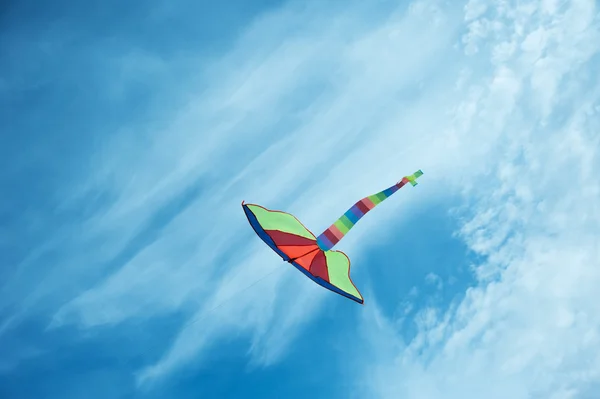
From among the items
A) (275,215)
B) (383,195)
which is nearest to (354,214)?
(383,195)

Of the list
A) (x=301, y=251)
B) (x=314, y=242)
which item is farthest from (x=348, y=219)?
(x=301, y=251)

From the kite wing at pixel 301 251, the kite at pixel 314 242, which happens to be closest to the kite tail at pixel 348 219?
the kite at pixel 314 242

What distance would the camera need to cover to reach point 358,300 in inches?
365

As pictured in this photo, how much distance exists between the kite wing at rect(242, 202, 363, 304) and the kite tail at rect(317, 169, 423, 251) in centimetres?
20

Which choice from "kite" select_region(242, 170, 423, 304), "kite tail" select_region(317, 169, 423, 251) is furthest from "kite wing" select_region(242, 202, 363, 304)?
"kite tail" select_region(317, 169, 423, 251)

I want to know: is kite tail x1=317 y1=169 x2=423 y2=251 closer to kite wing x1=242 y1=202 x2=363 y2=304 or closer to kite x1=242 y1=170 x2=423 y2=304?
kite x1=242 y1=170 x2=423 y2=304

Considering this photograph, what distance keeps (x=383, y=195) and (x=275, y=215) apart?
8.84 feet

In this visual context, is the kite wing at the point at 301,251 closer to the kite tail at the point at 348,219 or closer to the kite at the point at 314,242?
the kite at the point at 314,242

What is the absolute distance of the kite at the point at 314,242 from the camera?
9469 mm

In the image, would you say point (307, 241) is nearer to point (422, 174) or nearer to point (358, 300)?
point (358, 300)

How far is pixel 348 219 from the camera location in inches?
415

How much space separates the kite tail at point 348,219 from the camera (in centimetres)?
1030

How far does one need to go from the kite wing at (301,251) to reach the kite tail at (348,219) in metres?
0.20

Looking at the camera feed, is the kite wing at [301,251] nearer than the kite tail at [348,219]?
Yes
